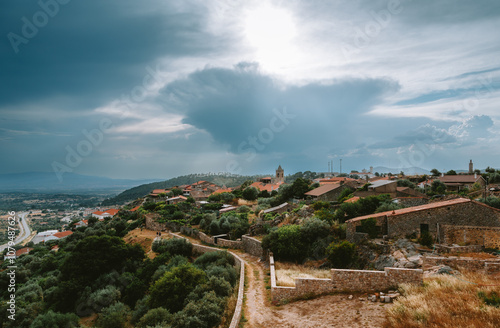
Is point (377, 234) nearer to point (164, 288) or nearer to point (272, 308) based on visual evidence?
point (272, 308)

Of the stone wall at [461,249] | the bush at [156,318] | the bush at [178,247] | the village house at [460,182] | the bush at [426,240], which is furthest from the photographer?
the village house at [460,182]

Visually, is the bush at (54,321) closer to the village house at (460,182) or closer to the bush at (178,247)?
the bush at (178,247)

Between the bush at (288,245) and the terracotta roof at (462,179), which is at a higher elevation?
the terracotta roof at (462,179)

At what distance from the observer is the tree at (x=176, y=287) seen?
15.1m

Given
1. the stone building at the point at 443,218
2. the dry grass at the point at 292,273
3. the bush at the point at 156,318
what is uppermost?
the stone building at the point at 443,218

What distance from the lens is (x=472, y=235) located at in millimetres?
14367

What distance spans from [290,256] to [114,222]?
32.7m

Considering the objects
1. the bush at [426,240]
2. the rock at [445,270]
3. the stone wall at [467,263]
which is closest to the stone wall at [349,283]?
the rock at [445,270]

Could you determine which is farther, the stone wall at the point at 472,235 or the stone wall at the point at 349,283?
the stone wall at the point at 472,235

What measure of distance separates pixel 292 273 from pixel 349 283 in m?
4.34

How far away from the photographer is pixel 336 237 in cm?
1841

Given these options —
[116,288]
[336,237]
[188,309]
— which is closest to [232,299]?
[188,309]

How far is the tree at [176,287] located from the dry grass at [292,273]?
4.73m

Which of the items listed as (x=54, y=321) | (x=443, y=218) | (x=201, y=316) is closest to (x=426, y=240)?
(x=443, y=218)
